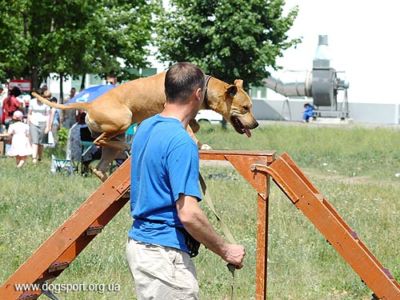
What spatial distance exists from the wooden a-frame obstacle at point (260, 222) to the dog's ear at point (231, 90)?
4.00 meters

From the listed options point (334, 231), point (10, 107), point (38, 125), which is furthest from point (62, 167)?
point (334, 231)

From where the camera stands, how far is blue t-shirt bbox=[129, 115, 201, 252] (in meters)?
4.90

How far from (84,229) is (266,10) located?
3684 cm

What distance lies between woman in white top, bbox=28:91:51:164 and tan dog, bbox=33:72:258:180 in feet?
27.5

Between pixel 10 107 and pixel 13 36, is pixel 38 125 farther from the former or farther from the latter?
pixel 13 36

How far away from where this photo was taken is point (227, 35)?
40562mm

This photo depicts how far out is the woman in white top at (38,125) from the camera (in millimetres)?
19766

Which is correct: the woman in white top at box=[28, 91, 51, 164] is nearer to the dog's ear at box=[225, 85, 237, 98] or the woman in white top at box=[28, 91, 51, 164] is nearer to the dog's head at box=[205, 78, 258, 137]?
the dog's head at box=[205, 78, 258, 137]

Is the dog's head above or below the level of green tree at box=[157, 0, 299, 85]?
above

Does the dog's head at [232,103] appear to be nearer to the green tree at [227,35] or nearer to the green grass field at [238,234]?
the green grass field at [238,234]

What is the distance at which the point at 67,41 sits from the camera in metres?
26.8

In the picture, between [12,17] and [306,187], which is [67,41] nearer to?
[12,17]

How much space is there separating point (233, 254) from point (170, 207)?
46cm

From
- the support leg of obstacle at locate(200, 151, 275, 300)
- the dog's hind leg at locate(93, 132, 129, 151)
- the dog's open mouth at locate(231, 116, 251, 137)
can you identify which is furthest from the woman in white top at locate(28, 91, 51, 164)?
the support leg of obstacle at locate(200, 151, 275, 300)
